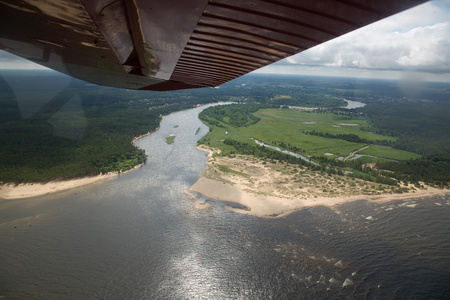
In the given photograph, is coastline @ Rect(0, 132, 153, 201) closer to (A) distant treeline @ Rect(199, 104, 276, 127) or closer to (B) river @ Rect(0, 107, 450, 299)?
(B) river @ Rect(0, 107, 450, 299)

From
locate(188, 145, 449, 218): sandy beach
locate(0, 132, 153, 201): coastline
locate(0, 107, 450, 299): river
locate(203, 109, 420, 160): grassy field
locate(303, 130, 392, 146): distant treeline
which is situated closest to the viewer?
locate(0, 107, 450, 299): river

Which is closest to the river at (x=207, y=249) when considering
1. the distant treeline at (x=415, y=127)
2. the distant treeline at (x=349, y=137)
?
the distant treeline at (x=349, y=137)

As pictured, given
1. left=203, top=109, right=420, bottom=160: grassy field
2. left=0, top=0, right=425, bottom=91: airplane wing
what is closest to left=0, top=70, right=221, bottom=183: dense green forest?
left=203, top=109, right=420, bottom=160: grassy field

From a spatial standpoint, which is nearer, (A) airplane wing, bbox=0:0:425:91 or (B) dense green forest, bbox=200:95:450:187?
(A) airplane wing, bbox=0:0:425:91

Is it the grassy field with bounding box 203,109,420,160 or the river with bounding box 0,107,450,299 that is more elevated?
the grassy field with bounding box 203,109,420,160

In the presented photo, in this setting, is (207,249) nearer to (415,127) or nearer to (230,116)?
(230,116)

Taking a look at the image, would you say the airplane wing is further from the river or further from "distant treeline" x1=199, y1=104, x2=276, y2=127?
"distant treeline" x1=199, y1=104, x2=276, y2=127

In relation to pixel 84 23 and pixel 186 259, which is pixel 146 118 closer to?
pixel 186 259

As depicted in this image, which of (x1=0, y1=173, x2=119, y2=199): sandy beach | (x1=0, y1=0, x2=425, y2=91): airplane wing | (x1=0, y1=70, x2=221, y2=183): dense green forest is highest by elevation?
(x1=0, y1=0, x2=425, y2=91): airplane wing

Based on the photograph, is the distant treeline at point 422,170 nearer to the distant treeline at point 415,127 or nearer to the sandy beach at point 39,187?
the distant treeline at point 415,127

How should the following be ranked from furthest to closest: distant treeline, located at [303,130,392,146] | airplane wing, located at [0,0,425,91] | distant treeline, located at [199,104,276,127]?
distant treeline, located at [199,104,276,127]
distant treeline, located at [303,130,392,146]
airplane wing, located at [0,0,425,91]

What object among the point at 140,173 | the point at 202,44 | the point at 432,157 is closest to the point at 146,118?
the point at 140,173
